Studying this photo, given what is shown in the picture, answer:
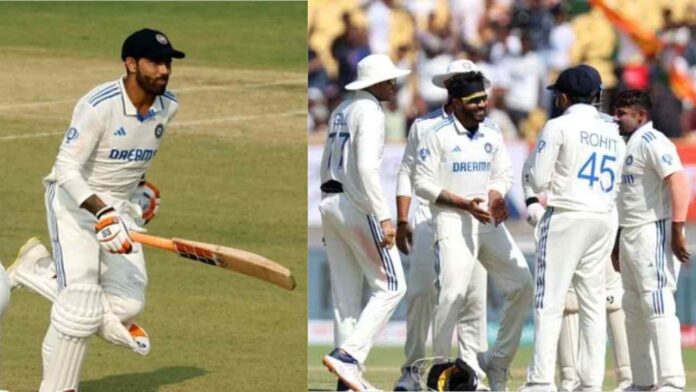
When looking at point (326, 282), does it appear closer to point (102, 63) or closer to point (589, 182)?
point (102, 63)

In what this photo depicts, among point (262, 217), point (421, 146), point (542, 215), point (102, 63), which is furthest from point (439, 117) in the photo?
point (102, 63)

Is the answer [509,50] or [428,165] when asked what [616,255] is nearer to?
[428,165]

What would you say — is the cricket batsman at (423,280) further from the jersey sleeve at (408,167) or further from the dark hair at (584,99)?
the dark hair at (584,99)

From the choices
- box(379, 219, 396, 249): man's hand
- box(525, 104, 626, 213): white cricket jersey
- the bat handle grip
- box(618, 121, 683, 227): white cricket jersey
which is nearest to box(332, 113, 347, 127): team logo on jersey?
box(379, 219, 396, 249): man's hand

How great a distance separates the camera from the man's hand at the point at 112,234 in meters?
7.45

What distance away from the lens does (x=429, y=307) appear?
362 inches

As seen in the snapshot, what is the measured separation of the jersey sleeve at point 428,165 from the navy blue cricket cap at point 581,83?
77 centimetres

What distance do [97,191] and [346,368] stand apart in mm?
1564

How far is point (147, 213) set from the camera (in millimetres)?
8242

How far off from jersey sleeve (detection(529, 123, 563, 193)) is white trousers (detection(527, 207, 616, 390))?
0.66ft

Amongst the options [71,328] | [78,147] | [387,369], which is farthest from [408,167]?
[387,369]

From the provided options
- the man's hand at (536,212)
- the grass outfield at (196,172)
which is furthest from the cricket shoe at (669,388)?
the grass outfield at (196,172)

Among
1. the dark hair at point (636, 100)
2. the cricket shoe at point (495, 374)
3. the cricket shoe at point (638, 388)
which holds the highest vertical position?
the dark hair at point (636, 100)

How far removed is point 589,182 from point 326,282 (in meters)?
6.43
